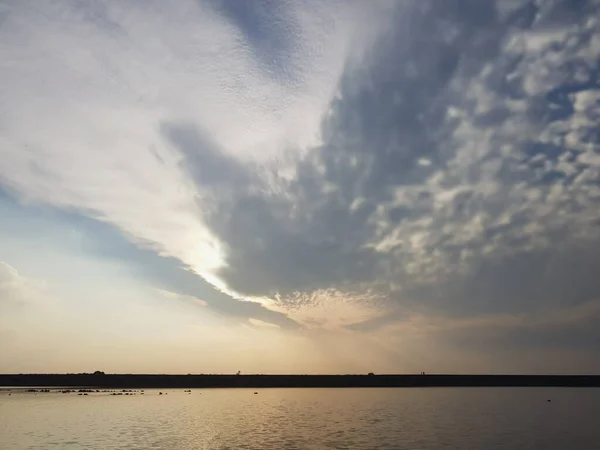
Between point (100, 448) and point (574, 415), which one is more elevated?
point (574, 415)

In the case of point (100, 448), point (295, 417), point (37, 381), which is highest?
point (37, 381)

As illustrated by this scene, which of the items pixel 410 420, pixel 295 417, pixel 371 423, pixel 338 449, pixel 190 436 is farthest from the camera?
pixel 295 417

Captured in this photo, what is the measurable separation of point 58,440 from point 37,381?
16785cm

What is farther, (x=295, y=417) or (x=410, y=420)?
(x=295, y=417)

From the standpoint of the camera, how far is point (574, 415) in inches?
3123

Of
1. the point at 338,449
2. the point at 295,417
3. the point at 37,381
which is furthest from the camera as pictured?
the point at 37,381

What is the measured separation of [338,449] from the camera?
41.5 m

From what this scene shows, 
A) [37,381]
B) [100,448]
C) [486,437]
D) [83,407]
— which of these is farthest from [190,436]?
[37,381]

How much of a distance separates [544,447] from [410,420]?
76.6 feet

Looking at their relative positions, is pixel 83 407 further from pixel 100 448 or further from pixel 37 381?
pixel 37 381

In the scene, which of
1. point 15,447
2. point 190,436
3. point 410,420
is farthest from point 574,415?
point 15,447

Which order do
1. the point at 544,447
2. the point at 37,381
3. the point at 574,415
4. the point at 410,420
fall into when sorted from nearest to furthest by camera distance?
the point at 544,447, the point at 410,420, the point at 574,415, the point at 37,381

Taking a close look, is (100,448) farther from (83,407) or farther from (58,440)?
(83,407)

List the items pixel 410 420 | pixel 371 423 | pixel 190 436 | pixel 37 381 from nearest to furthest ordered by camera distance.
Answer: pixel 190 436
pixel 371 423
pixel 410 420
pixel 37 381
